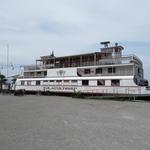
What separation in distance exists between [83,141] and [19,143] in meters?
1.86

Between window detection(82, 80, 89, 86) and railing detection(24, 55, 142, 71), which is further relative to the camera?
window detection(82, 80, 89, 86)

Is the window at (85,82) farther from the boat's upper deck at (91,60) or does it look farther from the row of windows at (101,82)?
the boat's upper deck at (91,60)

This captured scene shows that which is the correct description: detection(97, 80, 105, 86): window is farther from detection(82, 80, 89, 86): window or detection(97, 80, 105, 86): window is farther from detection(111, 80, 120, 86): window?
detection(82, 80, 89, 86): window

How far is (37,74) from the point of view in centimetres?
4538

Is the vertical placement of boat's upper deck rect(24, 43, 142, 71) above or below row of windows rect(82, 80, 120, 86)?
above

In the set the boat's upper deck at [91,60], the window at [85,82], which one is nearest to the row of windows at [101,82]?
the window at [85,82]

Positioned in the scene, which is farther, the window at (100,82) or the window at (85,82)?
the window at (85,82)

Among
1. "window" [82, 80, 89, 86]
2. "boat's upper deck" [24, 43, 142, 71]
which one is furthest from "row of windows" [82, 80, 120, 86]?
"boat's upper deck" [24, 43, 142, 71]

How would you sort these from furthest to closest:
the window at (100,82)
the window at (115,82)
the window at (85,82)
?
the window at (85,82) < the window at (100,82) < the window at (115,82)

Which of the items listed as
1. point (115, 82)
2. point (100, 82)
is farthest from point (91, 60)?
point (115, 82)

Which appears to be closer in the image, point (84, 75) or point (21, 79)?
point (84, 75)

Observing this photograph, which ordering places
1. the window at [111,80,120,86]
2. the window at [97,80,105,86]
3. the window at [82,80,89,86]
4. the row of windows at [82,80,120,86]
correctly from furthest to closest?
the window at [82,80,89,86], the window at [97,80,105,86], the row of windows at [82,80,120,86], the window at [111,80,120,86]

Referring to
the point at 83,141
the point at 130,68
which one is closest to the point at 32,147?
the point at 83,141

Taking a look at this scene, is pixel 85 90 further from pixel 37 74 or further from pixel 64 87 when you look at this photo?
pixel 37 74
